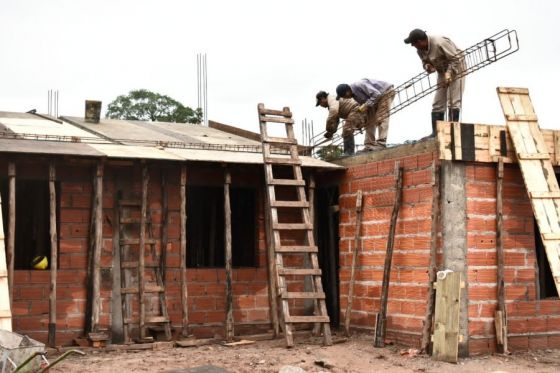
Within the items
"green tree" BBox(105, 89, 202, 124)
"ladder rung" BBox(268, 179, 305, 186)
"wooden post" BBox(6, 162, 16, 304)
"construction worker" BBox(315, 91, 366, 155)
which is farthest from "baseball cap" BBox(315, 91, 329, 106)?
"green tree" BBox(105, 89, 202, 124)

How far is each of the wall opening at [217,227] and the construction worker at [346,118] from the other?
61.8 inches

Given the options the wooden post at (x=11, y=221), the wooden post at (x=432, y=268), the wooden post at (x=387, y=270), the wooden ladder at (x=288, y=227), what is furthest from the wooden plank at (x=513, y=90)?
the wooden post at (x=11, y=221)

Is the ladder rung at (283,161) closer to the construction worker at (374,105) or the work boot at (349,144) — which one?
the construction worker at (374,105)

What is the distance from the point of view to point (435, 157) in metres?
8.96

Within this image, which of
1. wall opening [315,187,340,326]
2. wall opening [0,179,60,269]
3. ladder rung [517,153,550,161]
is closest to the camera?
ladder rung [517,153,550,161]

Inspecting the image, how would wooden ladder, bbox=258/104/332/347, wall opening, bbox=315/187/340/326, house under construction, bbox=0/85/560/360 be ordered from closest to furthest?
house under construction, bbox=0/85/560/360 < wooden ladder, bbox=258/104/332/347 < wall opening, bbox=315/187/340/326

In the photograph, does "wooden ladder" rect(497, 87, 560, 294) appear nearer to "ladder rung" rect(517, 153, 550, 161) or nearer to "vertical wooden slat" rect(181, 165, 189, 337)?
"ladder rung" rect(517, 153, 550, 161)

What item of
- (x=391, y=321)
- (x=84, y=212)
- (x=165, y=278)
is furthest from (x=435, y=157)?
(x=84, y=212)

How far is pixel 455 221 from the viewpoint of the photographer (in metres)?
8.72

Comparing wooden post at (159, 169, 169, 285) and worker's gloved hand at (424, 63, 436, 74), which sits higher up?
worker's gloved hand at (424, 63, 436, 74)

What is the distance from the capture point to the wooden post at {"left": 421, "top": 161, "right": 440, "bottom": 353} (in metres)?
8.65

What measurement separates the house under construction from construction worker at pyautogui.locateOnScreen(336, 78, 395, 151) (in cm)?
65

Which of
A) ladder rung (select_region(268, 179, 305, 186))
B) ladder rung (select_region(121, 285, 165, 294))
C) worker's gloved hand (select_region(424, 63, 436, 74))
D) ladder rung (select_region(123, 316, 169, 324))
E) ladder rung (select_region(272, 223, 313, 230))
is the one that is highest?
worker's gloved hand (select_region(424, 63, 436, 74))

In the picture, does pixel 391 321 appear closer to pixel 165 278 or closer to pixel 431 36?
pixel 165 278
